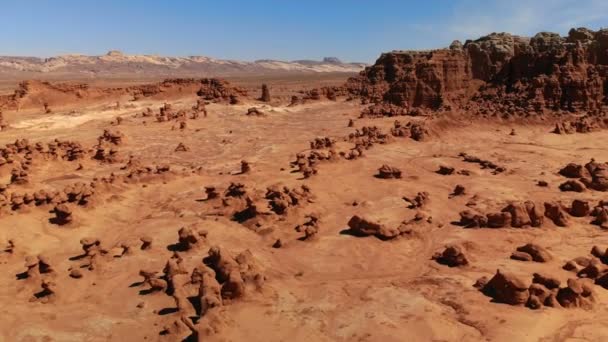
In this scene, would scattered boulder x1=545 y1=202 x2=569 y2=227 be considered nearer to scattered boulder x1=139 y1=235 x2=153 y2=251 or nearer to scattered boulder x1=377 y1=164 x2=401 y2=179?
scattered boulder x1=377 y1=164 x2=401 y2=179

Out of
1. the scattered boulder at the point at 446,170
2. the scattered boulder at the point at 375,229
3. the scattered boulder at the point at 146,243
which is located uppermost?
the scattered boulder at the point at 446,170

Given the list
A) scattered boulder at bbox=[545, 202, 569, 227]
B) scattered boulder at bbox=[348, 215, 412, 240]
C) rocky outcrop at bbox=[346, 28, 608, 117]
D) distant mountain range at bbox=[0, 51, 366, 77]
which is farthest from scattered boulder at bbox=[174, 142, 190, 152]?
distant mountain range at bbox=[0, 51, 366, 77]

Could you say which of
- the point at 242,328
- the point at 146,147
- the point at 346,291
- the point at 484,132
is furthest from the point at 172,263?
the point at 484,132

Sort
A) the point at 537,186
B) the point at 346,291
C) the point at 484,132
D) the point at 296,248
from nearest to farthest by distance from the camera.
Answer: the point at 346,291, the point at 296,248, the point at 537,186, the point at 484,132

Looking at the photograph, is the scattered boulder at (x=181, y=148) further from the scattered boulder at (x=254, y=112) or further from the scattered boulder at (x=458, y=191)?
the scattered boulder at (x=458, y=191)

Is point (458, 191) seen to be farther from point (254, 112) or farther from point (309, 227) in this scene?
point (254, 112)

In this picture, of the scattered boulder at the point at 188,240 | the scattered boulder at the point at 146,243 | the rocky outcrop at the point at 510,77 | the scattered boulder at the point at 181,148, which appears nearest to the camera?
the scattered boulder at the point at 188,240

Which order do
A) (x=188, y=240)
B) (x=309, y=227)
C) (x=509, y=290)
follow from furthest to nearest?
(x=309, y=227) < (x=188, y=240) < (x=509, y=290)

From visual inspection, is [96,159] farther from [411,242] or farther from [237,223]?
[411,242]

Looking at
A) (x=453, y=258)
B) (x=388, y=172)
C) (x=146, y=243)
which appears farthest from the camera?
(x=388, y=172)

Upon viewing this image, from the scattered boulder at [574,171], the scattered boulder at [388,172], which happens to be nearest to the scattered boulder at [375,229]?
the scattered boulder at [388,172]

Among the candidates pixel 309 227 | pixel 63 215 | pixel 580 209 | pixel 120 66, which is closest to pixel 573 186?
pixel 580 209
